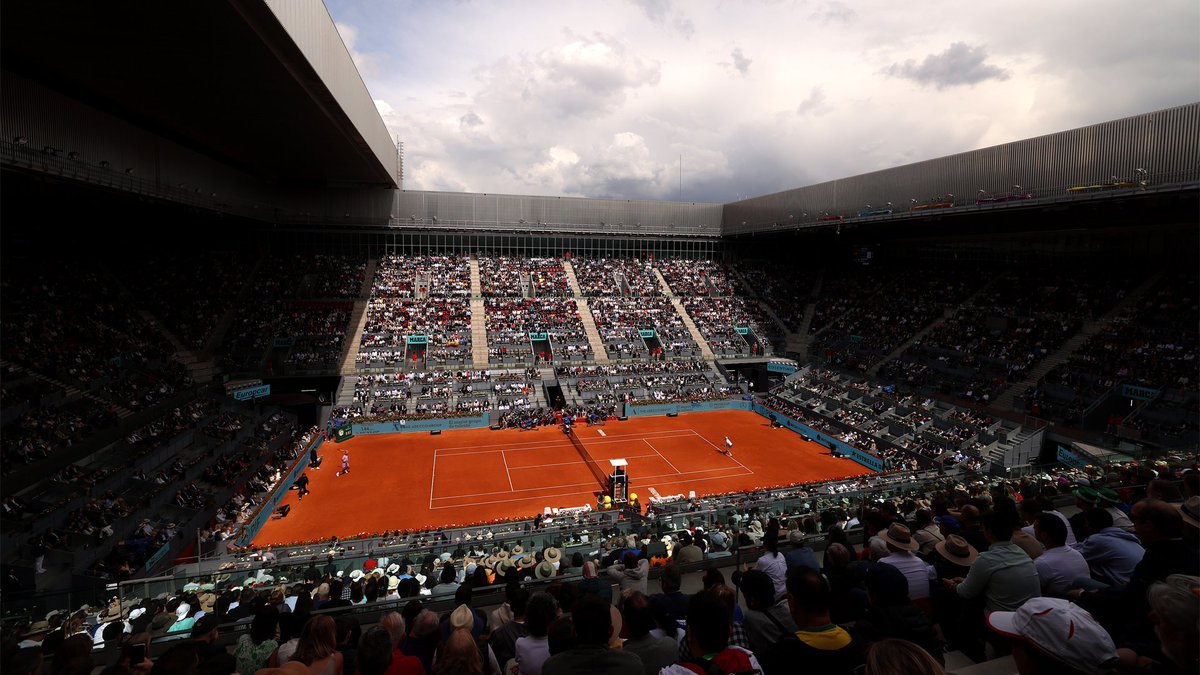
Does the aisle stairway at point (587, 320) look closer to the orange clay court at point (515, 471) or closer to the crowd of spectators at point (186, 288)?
the orange clay court at point (515, 471)

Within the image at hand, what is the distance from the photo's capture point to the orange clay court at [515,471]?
22.8 m

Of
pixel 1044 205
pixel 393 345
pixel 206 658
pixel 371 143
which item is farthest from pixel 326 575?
pixel 1044 205

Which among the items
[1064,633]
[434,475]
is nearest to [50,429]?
[434,475]

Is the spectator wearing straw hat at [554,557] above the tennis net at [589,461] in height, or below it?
above

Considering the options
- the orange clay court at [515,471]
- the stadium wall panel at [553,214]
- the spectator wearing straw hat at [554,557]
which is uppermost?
the stadium wall panel at [553,214]

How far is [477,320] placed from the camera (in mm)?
46406

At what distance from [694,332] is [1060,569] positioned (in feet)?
144

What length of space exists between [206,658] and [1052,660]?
6.19 meters

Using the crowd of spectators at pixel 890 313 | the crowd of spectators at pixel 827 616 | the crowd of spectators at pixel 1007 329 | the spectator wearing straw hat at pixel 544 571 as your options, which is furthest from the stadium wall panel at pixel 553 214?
the spectator wearing straw hat at pixel 544 571

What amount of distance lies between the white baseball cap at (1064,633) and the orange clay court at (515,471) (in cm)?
2067

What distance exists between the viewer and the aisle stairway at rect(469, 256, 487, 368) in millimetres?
42500

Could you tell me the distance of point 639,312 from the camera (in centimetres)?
5003

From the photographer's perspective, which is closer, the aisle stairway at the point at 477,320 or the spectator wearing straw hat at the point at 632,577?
the spectator wearing straw hat at the point at 632,577

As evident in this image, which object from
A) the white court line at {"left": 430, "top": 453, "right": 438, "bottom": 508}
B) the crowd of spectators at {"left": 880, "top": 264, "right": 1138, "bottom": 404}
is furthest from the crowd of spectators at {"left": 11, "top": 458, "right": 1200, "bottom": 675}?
the crowd of spectators at {"left": 880, "top": 264, "right": 1138, "bottom": 404}
